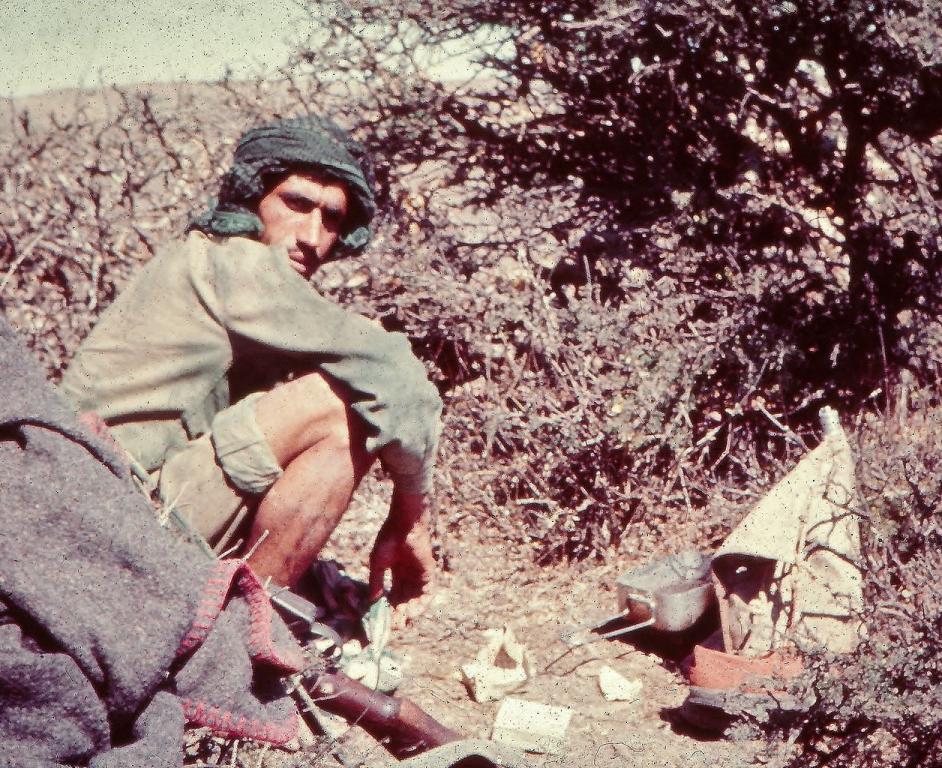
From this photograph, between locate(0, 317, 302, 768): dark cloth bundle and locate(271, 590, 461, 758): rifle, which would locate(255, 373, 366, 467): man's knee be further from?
locate(0, 317, 302, 768): dark cloth bundle

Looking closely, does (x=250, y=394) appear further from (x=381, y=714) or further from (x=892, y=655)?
(x=892, y=655)

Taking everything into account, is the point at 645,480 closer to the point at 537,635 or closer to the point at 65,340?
the point at 537,635

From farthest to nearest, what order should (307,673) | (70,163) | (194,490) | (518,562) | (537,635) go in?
1. (70,163)
2. (518,562)
3. (537,635)
4. (194,490)
5. (307,673)

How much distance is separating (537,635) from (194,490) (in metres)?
1.38

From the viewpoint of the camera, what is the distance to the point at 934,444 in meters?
3.18

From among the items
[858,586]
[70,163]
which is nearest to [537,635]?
[858,586]

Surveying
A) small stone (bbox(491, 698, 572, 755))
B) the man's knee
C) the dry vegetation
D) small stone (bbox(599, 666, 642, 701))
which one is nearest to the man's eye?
the man's knee

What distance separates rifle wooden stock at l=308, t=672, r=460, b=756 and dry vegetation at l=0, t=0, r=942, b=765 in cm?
135

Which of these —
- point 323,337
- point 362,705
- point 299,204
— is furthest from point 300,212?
point 362,705

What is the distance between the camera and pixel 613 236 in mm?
4766

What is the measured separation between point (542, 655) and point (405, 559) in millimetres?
565

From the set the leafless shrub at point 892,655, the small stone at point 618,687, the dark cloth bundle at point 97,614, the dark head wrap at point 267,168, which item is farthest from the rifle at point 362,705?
the dark head wrap at point 267,168

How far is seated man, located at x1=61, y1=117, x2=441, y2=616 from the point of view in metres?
2.60

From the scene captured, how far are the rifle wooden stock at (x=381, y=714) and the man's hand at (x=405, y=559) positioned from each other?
0.70 metres
